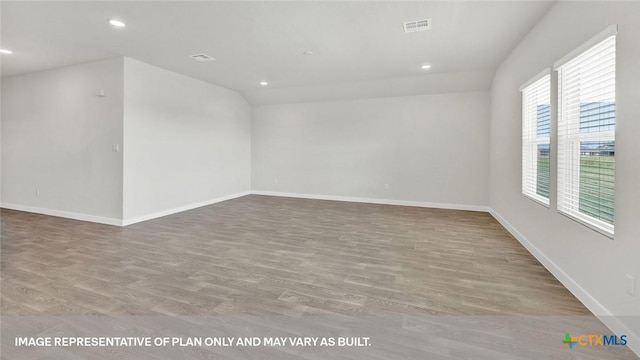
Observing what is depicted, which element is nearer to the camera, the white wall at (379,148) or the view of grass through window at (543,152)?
the view of grass through window at (543,152)

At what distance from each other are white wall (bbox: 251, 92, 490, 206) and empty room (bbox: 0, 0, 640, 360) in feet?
0.16

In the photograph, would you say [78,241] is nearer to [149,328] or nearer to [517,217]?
[149,328]

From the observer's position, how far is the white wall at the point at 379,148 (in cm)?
620

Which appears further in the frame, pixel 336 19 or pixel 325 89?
pixel 325 89

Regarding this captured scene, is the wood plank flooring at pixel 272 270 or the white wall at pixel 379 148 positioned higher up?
the white wall at pixel 379 148

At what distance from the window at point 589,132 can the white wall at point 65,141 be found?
582cm

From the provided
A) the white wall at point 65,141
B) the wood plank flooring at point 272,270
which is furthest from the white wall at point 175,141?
the wood plank flooring at point 272,270

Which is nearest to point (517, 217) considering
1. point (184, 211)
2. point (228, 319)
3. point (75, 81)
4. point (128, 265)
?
point (228, 319)

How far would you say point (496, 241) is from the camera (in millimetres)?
3902

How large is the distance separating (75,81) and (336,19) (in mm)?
4773

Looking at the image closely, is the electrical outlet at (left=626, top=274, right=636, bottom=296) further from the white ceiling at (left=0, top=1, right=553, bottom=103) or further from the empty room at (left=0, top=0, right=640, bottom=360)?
the white ceiling at (left=0, top=1, right=553, bottom=103)

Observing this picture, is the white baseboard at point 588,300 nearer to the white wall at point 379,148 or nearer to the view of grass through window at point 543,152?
the view of grass through window at point 543,152

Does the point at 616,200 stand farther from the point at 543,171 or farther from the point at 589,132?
the point at 543,171

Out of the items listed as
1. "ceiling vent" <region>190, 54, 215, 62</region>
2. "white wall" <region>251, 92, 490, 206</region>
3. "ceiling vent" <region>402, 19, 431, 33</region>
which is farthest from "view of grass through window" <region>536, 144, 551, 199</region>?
"ceiling vent" <region>190, 54, 215, 62</region>
